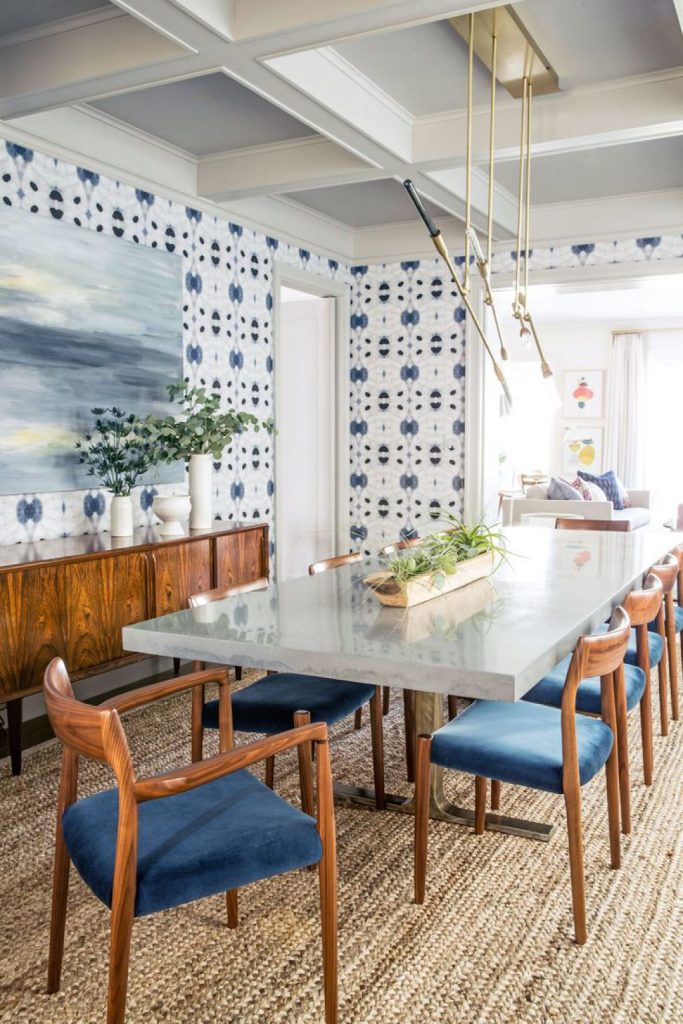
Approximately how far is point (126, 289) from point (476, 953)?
3446 millimetres

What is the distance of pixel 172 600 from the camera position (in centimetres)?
398

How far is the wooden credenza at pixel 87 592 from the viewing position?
3.20 metres

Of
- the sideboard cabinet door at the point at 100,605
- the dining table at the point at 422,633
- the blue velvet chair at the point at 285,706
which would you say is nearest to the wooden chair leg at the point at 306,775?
the blue velvet chair at the point at 285,706

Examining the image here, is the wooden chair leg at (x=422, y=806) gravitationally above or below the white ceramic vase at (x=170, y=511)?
below

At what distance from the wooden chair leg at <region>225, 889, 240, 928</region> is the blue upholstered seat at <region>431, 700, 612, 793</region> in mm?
605

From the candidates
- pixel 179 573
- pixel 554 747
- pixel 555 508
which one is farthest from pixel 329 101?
pixel 555 508

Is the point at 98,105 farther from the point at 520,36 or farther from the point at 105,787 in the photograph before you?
the point at 105,787

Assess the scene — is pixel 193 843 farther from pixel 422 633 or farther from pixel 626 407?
pixel 626 407

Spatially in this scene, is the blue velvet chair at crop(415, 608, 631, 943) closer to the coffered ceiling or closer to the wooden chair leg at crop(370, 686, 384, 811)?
the wooden chair leg at crop(370, 686, 384, 811)

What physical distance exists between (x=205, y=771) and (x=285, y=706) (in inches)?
38.1

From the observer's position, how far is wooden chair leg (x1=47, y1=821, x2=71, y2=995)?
189 centimetres

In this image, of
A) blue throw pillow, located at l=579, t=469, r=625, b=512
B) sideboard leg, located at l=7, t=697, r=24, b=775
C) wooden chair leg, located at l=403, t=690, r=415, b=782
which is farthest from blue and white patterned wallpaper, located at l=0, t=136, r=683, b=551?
blue throw pillow, located at l=579, t=469, r=625, b=512

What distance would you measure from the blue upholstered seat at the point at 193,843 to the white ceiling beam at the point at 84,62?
2.58 m

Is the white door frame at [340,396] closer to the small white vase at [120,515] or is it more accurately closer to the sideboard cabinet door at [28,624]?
the small white vase at [120,515]
